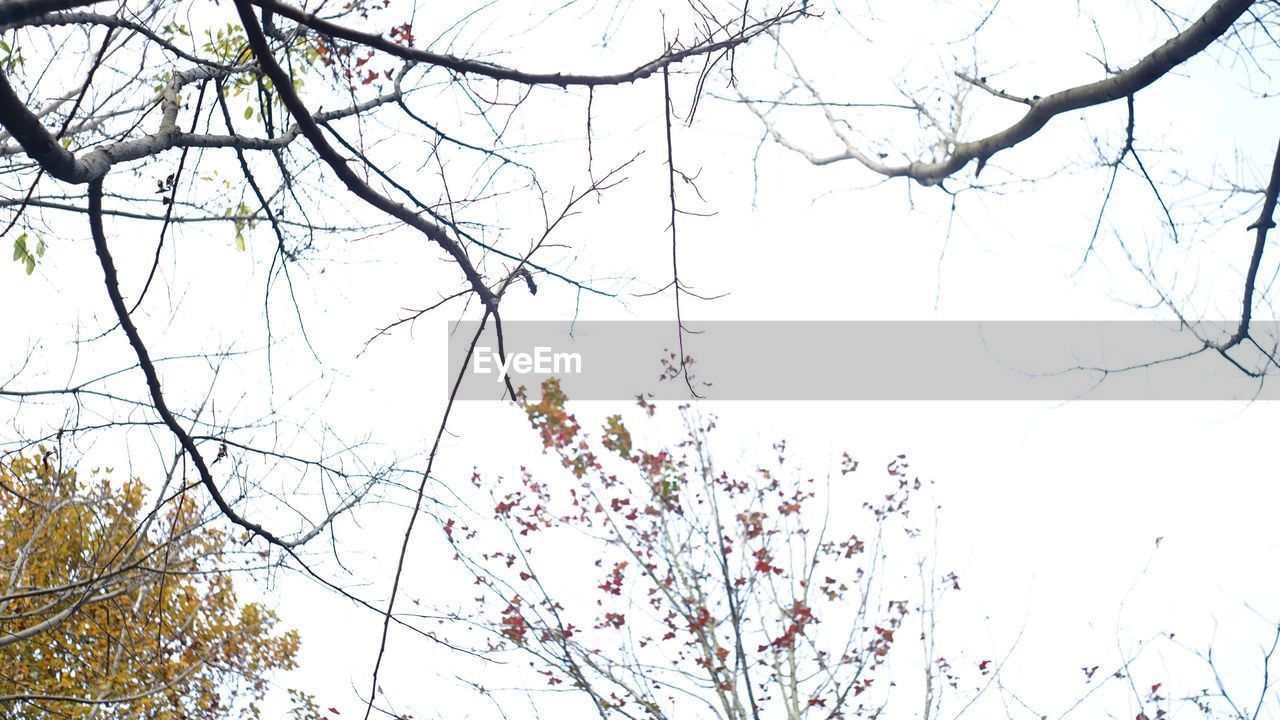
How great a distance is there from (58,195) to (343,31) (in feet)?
9.85

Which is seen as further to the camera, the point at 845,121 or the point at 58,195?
the point at 845,121

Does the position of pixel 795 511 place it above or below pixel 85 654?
above

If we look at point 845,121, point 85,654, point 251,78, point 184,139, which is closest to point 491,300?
point 184,139

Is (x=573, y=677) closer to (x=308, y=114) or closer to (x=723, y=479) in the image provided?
(x=723, y=479)

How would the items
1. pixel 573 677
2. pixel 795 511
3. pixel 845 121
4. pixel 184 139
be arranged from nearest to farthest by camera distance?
1. pixel 184 139
2. pixel 845 121
3. pixel 573 677
4. pixel 795 511

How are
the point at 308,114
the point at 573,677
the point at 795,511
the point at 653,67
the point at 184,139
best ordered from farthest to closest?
the point at 795,511 → the point at 573,677 → the point at 184,139 → the point at 308,114 → the point at 653,67

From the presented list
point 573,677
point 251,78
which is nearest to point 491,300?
point 251,78

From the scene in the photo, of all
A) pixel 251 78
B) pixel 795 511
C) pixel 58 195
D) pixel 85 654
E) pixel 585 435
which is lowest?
pixel 85 654

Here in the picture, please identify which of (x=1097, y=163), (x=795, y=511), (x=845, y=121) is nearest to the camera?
(x=1097, y=163)

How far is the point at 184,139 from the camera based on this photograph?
10.8 feet

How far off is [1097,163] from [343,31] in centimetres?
317

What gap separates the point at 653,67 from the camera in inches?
87.8

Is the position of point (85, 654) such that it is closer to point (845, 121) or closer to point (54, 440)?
point (54, 440)

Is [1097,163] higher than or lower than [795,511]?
higher
